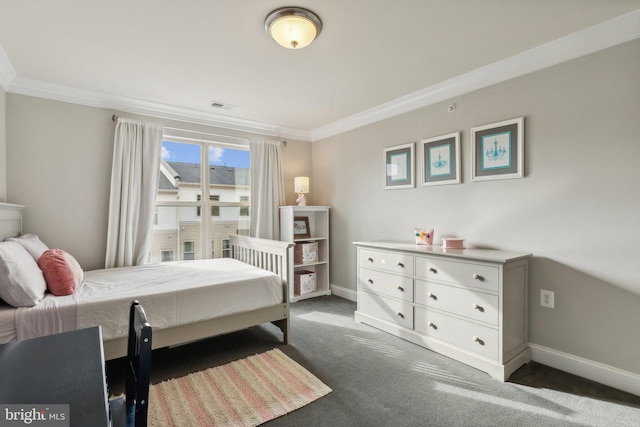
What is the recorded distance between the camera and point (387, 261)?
295cm

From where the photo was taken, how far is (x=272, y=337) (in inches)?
112

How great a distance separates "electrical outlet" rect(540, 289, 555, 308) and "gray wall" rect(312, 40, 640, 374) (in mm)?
34

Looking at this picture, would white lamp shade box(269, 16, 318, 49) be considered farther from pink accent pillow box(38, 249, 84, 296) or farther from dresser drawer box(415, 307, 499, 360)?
dresser drawer box(415, 307, 499, 360)

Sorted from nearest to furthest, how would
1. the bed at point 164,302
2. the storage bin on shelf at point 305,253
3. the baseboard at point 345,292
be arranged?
the bed at point 164,302
the baseboard at point 345,292
the storage bin on shelf at point 305,253

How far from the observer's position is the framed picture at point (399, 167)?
332 cm

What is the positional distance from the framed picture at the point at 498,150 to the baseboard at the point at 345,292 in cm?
205

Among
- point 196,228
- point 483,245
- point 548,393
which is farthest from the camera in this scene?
point 196,228

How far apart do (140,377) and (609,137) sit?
2914 mm

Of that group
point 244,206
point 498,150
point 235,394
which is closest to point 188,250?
point 244,206

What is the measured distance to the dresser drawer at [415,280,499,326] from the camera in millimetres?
2207

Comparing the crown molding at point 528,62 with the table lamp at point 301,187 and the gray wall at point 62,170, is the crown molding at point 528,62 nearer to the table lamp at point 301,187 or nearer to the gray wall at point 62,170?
the table lamp at point 301,187

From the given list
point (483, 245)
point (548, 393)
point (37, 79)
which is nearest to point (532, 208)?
point (483, 245)

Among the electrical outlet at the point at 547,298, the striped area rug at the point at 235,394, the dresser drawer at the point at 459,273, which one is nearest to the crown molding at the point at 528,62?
the dresser drawer at the point at 459,273

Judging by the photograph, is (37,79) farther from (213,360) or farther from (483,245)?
(483,245)
